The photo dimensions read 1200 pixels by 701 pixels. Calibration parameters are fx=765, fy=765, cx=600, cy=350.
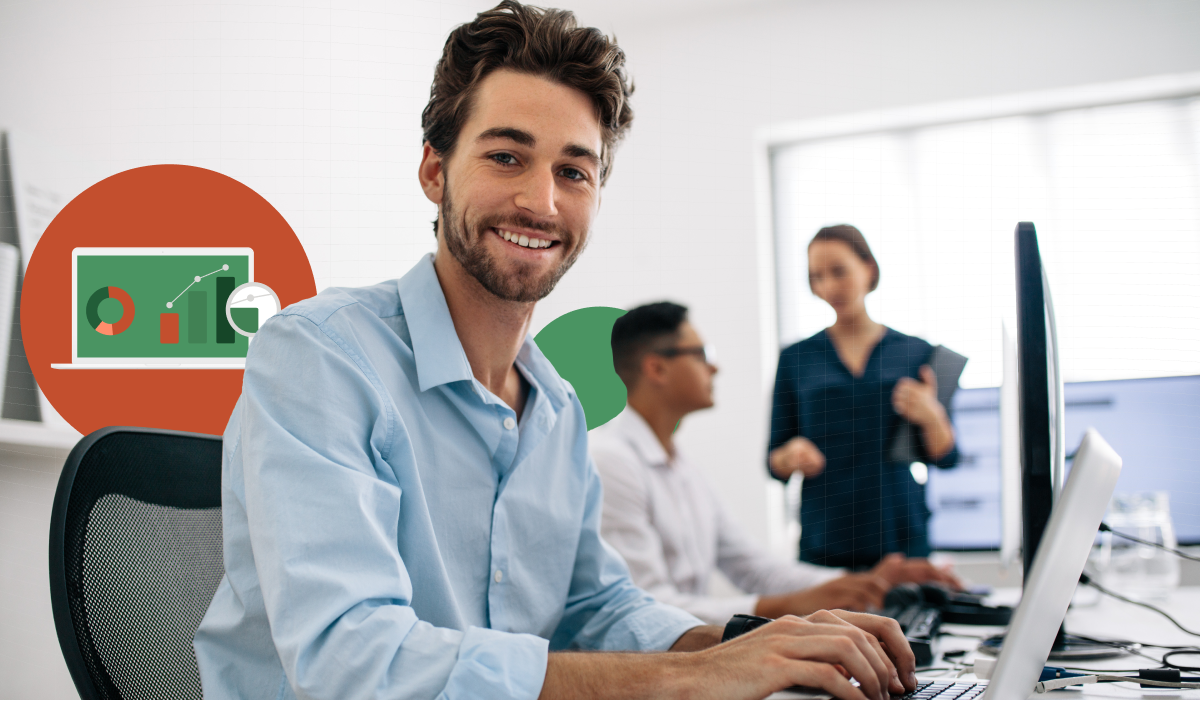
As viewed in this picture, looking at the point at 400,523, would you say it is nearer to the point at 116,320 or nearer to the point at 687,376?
the point at 116,320

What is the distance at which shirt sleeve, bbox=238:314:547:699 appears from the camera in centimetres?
54

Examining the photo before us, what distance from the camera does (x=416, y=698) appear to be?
54 centimetres

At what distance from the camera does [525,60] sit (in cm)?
94

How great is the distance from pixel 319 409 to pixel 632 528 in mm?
1100

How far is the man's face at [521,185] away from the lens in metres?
0.90

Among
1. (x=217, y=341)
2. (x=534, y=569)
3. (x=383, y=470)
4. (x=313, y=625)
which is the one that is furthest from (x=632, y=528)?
(x=313, y=625)

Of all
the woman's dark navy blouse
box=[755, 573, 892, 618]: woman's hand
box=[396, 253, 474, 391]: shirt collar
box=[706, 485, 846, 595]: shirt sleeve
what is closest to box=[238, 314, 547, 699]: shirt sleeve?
box=[396, 253, 474, 391]: shirt collar

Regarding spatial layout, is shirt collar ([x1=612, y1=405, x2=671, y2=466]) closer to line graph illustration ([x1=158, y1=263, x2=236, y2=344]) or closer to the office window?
the office window

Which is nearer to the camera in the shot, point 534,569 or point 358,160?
point 534,569

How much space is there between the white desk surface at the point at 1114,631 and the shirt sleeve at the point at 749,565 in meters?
0.45

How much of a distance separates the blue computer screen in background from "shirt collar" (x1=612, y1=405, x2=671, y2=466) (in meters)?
1.03

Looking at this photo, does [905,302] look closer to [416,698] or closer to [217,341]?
[217,341]

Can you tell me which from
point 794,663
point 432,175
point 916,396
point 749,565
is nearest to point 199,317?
point 432,175

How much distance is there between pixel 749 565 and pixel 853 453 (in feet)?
1.39
